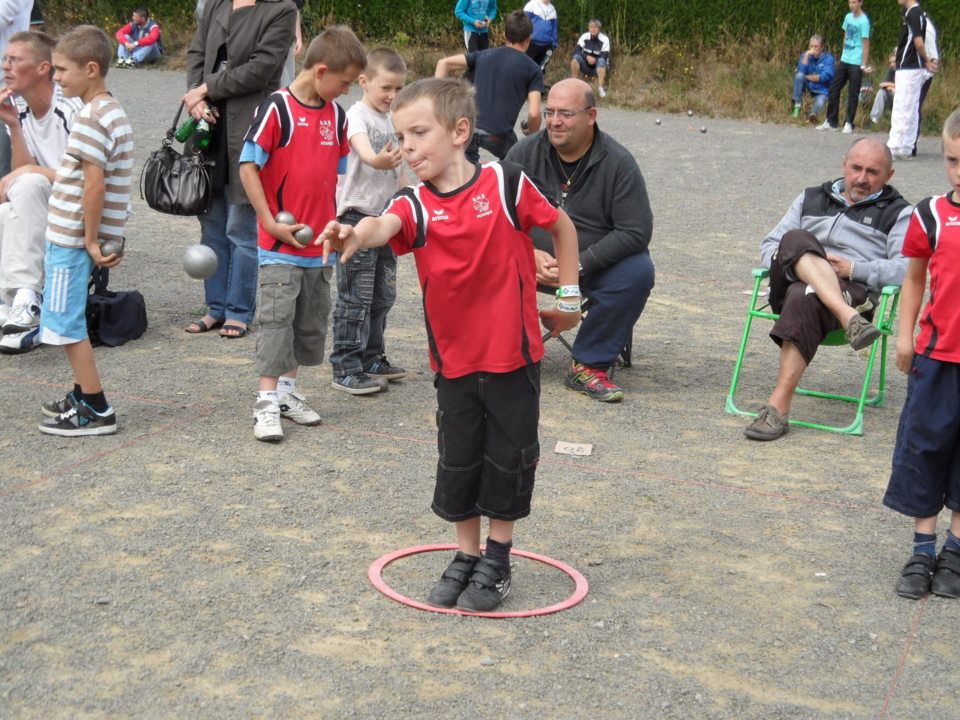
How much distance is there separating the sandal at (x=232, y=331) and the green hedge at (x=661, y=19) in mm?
18917

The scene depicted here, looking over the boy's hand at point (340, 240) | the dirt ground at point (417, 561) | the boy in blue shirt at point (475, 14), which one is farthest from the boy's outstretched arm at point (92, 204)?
the boy in blue shirt at point (475, 14)

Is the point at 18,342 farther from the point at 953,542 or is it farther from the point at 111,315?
the point at 953,542

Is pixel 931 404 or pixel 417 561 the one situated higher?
pixel 931 404

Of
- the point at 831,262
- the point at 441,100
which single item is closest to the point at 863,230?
the point at 831,262

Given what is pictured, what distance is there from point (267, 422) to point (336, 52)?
164 cm

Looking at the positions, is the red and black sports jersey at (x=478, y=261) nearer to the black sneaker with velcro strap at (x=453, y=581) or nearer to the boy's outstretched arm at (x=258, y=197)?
the black sneaker with velcro strap at (x=453, y=581)

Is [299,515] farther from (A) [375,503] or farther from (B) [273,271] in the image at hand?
(B) [273,271]

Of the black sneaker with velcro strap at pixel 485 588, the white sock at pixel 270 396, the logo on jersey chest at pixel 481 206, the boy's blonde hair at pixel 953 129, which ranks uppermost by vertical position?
the boy's blonde hair at pixel 953 129

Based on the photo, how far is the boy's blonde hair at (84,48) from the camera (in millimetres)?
5078

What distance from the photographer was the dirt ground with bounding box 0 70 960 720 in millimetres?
3326

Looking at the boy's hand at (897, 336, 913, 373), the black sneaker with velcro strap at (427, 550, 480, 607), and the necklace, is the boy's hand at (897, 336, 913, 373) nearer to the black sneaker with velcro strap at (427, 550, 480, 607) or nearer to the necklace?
the black sneaker with velcro strap at (427, 550, 480, 607)

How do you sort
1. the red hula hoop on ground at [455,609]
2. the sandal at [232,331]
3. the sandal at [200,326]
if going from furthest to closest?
1. the sandal at [200,326]
2. the sandal at [232,331]
3. the red hula hoop on ground at [455,609]

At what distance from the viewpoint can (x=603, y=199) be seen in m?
6.44

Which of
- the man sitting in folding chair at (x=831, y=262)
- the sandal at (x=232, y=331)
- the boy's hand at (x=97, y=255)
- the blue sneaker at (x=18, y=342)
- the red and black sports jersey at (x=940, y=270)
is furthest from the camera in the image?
the sandal at (x=232, y=331)
